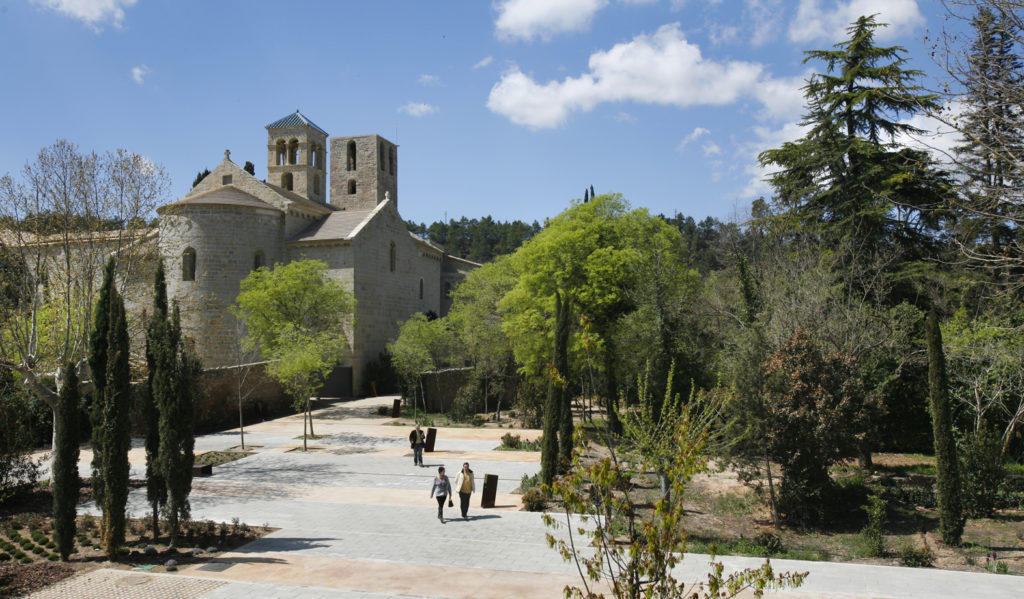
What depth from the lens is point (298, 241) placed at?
38.8 m

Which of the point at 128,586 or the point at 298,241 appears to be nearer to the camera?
the point at 128,586

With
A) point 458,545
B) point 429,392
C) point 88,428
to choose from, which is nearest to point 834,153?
point 458,545

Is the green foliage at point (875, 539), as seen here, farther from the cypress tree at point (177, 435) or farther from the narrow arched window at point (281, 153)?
the narrow arched window at point (281, 153)

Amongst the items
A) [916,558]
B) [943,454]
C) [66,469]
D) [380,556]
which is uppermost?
[66,469]

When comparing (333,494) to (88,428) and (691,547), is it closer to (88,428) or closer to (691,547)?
(691,547)

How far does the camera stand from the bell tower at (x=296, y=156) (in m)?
48.3

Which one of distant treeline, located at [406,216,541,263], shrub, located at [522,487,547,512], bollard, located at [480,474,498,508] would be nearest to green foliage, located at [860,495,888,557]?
shrub, located at [522,487,547,512]

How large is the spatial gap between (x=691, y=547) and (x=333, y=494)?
31.4 feet

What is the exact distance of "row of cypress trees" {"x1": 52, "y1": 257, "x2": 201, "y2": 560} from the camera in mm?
11617

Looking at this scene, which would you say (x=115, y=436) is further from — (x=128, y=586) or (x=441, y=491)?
(x=441, y=491)

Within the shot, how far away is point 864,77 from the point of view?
24906mm

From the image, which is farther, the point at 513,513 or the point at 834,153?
the point at 834,153

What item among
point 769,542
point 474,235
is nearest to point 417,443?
point 769,542

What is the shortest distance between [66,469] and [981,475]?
2142cm
